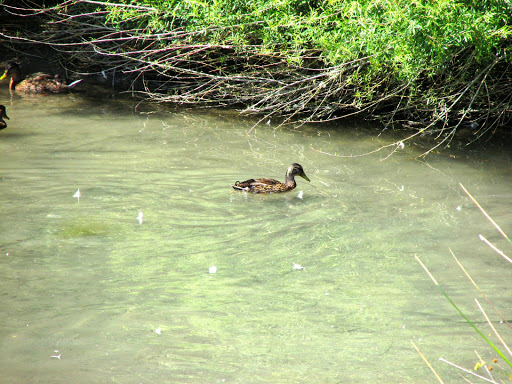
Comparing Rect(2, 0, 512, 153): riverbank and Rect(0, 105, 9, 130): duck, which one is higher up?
Rect(2, 0, 512, 153): riverbank

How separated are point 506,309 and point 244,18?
723cm

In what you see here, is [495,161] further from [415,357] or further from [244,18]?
[415,357]

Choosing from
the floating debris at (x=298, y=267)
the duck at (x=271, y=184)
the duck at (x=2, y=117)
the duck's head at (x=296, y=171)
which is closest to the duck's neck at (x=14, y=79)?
the duck at (x=2, y=117)

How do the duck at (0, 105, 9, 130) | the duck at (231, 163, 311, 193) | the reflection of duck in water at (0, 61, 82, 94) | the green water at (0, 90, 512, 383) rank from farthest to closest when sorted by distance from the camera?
the reflection of duck in water at (0, 61, 82, 94) < the duck at (0, 105, 9, 130) < the duck at (231, 163, 311, 193) < the green water at (0, 90, 512, 383)

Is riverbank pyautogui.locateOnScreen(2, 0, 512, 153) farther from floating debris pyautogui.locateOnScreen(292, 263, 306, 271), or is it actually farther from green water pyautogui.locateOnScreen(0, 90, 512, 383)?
floating debris pyautogui.locateOnScreen(292, 263, 306, 271)

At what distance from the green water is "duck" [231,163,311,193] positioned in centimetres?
12

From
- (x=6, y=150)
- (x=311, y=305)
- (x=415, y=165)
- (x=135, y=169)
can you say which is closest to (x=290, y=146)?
(x=415, y=165)

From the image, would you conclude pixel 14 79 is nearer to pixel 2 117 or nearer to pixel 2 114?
pixel 2 117

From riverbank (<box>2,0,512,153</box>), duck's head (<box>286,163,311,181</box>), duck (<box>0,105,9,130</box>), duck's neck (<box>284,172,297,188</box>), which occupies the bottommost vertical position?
duck (<box>0,105,9,130</box>)

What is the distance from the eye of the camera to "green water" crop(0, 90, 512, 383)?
4.77 m

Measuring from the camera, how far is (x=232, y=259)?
6488 millimetres

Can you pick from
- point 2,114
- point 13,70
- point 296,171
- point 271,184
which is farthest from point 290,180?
point 13,70

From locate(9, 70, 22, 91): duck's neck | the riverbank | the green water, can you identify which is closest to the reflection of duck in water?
locate(9, 70, 22, 91): duck's neck

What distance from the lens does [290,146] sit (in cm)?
1110
